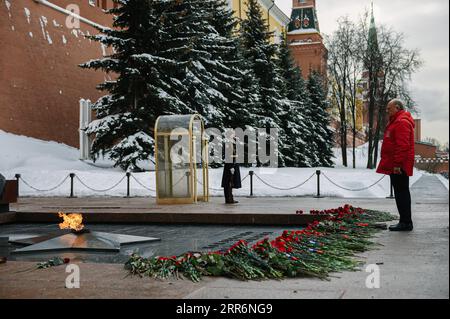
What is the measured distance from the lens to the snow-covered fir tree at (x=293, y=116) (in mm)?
35031

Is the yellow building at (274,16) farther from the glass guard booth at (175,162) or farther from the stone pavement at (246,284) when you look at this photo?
the stone pavement at (246,284)

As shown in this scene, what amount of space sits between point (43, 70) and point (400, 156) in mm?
21287

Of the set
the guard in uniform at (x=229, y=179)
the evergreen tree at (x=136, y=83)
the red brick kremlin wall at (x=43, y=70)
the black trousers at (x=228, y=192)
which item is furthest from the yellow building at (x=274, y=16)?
the black trousers at (x=228, y=192)

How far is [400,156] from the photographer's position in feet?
23.4

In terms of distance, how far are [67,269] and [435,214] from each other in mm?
6532

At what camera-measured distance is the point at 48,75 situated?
26.1 metres

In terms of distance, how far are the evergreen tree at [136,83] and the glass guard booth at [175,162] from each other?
777 centimetres

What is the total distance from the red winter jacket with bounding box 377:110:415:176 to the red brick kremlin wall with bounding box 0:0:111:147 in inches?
745

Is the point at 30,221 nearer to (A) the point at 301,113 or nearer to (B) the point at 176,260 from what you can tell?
(B) the point at 176,260

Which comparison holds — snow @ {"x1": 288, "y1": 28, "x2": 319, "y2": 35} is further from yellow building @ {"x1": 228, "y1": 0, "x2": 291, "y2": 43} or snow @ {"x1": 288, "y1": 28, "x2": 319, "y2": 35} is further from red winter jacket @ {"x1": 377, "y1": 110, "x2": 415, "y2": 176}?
red winter jacket @ {"x1": 377, "y1": 110, "x2": 415, "y2": 176}

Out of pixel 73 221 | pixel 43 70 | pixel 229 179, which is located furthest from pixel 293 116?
pixel 73 221

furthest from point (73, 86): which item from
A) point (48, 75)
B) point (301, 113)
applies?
point (301, 113)

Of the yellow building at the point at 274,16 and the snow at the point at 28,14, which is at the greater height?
the yellow building at the point at 274,16

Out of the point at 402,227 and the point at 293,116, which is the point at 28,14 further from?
the point at 402,227
